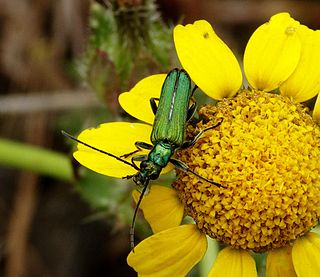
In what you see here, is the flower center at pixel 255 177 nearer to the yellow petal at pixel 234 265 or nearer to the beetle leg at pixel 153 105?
the yellow petal at pixel 234 265

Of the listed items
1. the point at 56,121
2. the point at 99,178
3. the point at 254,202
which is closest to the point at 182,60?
the point at 254,202

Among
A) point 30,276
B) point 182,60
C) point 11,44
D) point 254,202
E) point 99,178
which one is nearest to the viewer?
point 254,202

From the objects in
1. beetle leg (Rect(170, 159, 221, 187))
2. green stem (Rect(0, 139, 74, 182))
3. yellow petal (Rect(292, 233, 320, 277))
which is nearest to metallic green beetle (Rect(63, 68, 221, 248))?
beetle leg (Rect(170, 159, 221, 187))

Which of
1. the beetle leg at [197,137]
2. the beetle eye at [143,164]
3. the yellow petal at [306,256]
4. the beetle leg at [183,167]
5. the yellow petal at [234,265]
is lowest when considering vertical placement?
the yellow petal at [234,265]

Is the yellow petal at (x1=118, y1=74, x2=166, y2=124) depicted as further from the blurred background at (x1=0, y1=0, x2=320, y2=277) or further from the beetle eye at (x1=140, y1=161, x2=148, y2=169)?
the blurred background at (x1=0, y1=0, x2=320, y2=277)

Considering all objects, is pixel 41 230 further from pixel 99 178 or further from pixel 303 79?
pixel 303 79

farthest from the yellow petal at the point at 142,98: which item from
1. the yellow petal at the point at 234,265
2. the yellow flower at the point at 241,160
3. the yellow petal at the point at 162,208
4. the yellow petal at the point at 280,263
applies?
the yellow petal at the point at 280,263

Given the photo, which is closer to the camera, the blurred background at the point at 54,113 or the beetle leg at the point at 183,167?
the beetle leg at the point at 183,167
